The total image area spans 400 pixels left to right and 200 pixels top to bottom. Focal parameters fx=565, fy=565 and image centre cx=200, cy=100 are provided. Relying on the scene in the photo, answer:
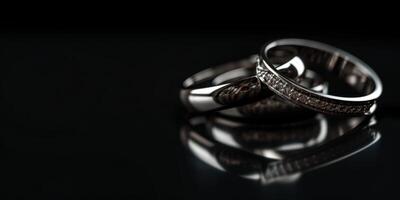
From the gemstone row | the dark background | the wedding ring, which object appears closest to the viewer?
the dark background

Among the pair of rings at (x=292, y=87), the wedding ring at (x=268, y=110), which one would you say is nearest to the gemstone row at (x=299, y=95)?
the pair of rings at (x=292, y=87)

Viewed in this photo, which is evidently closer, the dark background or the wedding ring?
the dark background

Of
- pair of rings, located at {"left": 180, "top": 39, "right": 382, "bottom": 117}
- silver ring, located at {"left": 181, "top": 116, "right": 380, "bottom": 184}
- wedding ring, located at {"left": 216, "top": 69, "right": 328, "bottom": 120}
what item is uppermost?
pair of rings, located at {"left": 180, "top": 39, "right": 382, "bottom": 117}

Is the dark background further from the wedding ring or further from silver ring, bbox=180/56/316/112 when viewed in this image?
the wedding ring

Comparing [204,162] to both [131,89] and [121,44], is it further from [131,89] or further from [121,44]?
[121,44]

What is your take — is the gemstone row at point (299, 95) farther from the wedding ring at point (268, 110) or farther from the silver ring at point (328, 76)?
the wedding ring at point (268, 110)

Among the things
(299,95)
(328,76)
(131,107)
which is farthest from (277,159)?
(328,76)

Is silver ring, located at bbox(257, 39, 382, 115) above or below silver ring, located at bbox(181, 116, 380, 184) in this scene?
above

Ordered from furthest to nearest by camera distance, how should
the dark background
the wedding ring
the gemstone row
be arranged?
the wedding ring
the gemstone row
the dark background

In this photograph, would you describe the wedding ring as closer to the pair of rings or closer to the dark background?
the pair of rings

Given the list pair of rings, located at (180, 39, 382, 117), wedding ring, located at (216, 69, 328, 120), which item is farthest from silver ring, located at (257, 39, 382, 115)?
wedding ring, located at (216, 69, 328, 120)
